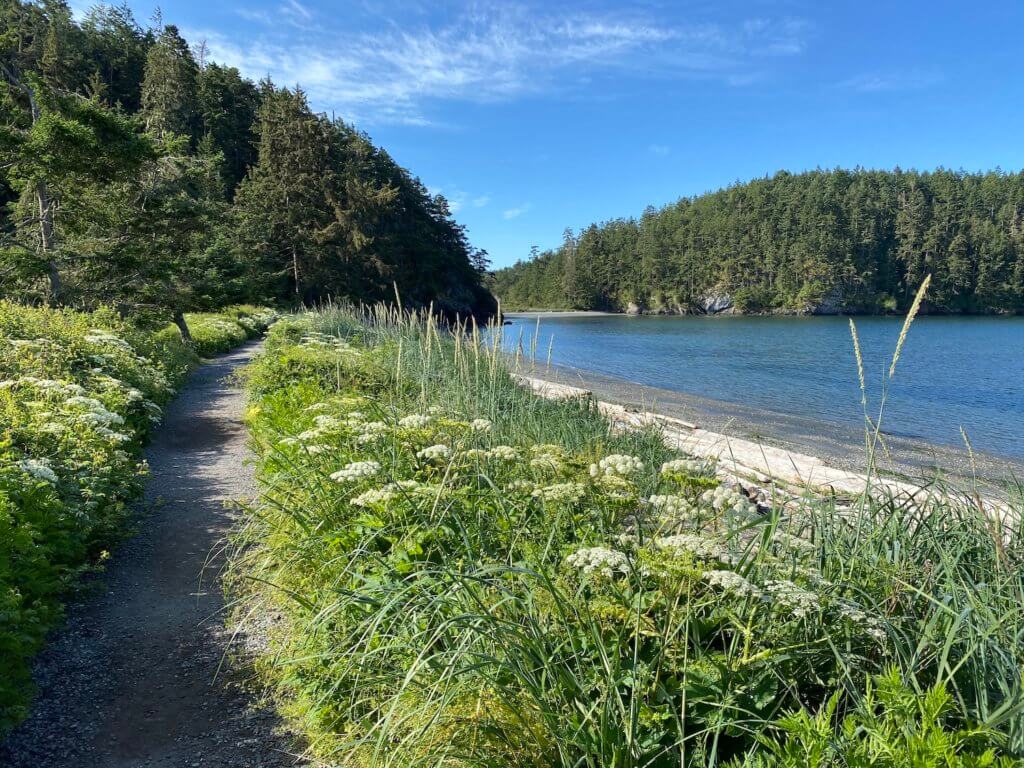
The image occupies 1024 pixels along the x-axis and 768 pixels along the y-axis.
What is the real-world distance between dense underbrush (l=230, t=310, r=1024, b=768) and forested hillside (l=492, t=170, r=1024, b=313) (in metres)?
89.7

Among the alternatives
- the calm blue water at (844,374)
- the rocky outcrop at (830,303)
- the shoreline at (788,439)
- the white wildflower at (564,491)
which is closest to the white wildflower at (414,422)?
the white wildflower at (564,491)

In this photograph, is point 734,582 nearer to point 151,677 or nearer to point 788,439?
point 151,677

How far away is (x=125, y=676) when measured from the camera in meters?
3.40

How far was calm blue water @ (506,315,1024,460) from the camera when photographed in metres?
16.5

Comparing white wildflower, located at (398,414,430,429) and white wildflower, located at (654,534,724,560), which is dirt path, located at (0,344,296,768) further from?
white wildflower, located at (654,534,724,560)

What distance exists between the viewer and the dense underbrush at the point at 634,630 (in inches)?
76.7

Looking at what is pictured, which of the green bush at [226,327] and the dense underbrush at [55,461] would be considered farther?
the green bush at [226,327]

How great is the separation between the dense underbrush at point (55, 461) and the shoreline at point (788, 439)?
16.2ft

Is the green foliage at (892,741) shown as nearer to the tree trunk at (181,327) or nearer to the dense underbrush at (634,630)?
the dense underbrush at (634,630)

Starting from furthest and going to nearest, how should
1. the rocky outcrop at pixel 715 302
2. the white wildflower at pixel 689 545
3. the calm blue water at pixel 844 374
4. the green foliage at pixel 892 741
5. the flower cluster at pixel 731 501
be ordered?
1. the rocky outcrop at pixel 715 302
2. the calm blue water at pixel 844 374
3. the flower cluster at pixel 731 501
4. the white wildflower at pixel 689 545
5. the green foliage at pixel 892 741

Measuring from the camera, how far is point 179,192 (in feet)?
61.3

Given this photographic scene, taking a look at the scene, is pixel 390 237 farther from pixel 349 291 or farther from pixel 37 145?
pixel 37 145

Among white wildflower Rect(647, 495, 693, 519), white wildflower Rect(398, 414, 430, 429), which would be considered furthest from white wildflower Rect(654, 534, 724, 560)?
white wildflower Rect(398, 414, 430, 429)

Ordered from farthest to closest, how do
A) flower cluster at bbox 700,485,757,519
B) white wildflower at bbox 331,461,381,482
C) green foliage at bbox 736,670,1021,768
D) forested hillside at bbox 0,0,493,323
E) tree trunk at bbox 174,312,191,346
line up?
tree trunk at bbox 174,312,191,346
forested hillside at bbox 0,0,493,323
white wildflower at bbox 331,461,381,482
flower cluster at bbox 700,485,757,519
green foliage at bbox 736,670,1021,768
